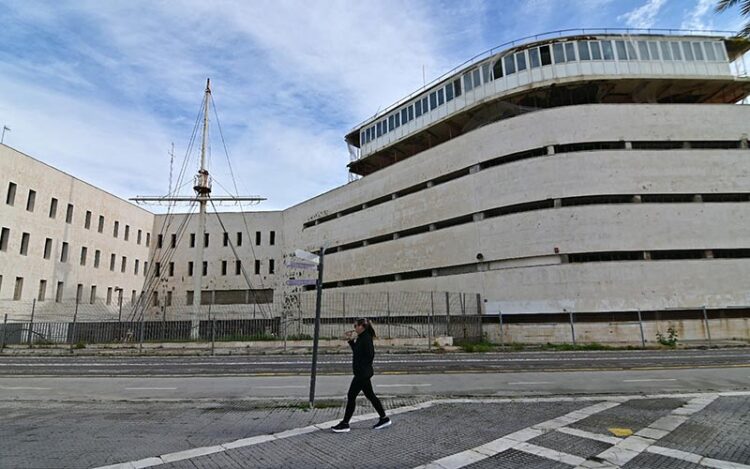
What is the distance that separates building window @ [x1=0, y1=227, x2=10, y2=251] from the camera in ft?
102

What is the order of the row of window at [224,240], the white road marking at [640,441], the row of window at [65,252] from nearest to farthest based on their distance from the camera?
the white road marking at [640,441]
the row of window at [65,252]
the row of window at [224,240]

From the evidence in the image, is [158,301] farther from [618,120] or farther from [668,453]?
[668,453]

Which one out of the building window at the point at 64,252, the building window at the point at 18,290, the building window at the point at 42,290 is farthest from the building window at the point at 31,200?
the building window at the point at 42,290

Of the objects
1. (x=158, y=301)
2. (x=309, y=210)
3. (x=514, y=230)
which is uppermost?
(x=309, y=210)

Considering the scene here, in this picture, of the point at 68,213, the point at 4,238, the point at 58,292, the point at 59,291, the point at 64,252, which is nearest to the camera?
the point at 4,238

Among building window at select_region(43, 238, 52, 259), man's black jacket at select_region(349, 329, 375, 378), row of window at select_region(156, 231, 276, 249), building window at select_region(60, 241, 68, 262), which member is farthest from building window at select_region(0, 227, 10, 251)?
man's black jacket at select_region(349, 329, 375, 378)

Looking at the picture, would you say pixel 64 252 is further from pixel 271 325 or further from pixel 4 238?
pixel 271 325

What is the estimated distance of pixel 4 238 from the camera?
31.2 metres

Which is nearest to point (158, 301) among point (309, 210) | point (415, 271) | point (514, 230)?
point (309, 210)

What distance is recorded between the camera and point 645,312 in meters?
25.2

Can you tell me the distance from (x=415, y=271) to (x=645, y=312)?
52.9 ft

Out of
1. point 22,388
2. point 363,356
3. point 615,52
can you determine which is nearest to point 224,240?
point 22,388

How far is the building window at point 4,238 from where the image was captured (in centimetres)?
3098

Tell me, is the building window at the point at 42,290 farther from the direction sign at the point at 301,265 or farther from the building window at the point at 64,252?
the direction sign at the point at 301,265
